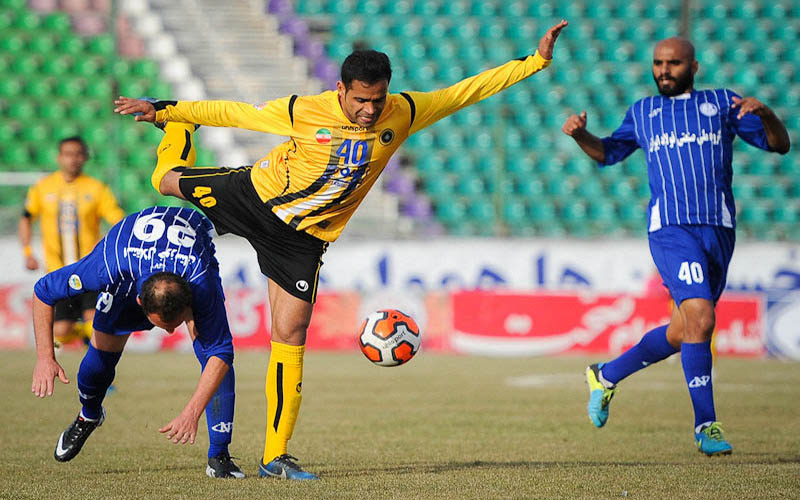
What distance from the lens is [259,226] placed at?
245 inches

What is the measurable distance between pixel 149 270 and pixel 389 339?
60.5 inches

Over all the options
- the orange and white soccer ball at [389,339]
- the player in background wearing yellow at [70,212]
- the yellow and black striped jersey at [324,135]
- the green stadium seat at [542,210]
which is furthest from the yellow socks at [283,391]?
the green stadium seat at [542,210]

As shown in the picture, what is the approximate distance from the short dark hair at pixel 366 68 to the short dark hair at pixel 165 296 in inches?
54.6

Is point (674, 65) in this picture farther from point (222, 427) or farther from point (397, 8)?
point (397, 8)

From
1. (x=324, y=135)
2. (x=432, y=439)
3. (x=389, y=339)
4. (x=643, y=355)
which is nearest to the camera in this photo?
(x=324, y=135)

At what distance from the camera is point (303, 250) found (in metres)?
6.15

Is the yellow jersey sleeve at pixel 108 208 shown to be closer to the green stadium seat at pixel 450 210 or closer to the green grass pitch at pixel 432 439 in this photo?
the green grass pitch at pixel 432 439

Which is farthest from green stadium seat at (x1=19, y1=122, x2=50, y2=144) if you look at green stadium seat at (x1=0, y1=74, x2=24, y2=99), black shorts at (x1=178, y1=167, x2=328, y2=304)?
black shorts at (x1=178, y1=167, x2=328, y2=304)

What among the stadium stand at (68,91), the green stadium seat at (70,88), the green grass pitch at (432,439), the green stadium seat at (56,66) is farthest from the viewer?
the green stadium seat at (56,66)

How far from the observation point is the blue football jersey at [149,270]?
5.69m

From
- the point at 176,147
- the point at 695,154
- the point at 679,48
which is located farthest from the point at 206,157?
the point at 695,154

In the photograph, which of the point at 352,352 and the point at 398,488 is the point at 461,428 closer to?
the point at 398,488

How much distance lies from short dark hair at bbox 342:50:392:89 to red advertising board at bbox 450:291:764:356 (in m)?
10.4

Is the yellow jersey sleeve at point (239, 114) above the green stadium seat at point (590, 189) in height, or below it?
below
